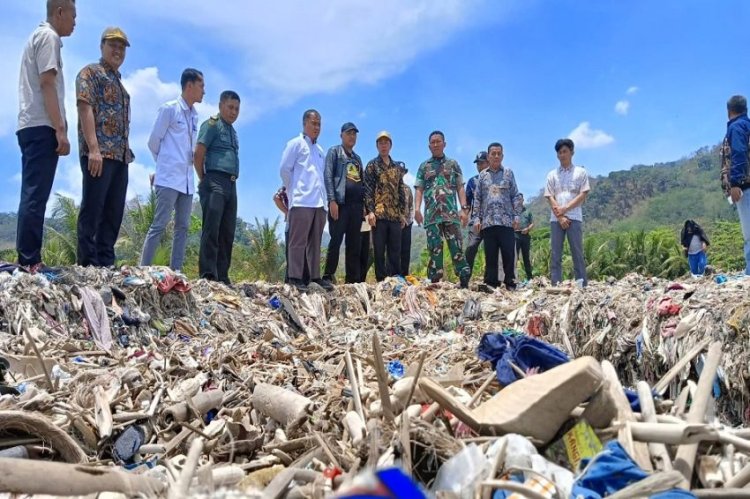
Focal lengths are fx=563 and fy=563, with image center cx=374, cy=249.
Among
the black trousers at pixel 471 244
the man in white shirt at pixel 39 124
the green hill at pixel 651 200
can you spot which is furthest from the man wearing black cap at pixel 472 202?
the green hill at pixel 651 200

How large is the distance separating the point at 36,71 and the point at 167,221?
5.90 feet

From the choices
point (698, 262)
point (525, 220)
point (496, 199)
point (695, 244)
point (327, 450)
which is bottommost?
point (327, 450)

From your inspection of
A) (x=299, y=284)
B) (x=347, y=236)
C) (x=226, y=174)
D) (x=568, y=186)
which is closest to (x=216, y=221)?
(x=226, y=174)

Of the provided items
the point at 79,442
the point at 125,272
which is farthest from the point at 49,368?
the point at 125,272

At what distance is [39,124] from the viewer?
166 inches

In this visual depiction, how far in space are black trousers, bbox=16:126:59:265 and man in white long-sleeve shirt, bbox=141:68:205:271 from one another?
1275 mm

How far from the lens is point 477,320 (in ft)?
21.6

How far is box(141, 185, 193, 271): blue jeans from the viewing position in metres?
5.52

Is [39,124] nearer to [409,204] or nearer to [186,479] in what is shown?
[186,479]

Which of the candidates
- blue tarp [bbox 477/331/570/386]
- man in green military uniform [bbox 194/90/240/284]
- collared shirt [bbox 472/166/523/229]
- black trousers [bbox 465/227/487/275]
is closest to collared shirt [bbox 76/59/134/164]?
man in green military uniform [bbox 194/90/240/284]

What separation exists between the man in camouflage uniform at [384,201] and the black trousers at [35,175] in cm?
408

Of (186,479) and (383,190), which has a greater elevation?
(383,190)

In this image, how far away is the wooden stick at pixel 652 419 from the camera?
5.96 feet

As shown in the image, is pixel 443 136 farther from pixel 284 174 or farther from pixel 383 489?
pixel 383 489
